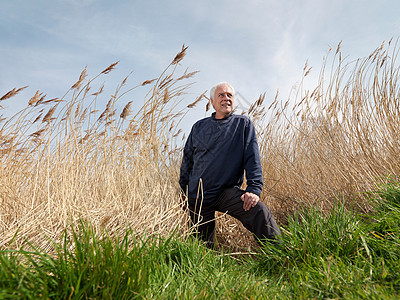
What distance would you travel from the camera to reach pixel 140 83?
3367mm

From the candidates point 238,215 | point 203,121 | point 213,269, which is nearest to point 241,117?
point 203,121

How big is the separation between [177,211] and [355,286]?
171cm

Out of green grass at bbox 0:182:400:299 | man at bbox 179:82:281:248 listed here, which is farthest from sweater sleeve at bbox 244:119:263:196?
green grass at bbox 0:182:400:299

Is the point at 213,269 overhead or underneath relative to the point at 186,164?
underneath

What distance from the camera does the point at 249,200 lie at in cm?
259

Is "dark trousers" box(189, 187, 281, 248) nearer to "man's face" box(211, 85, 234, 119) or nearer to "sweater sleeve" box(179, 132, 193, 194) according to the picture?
"sweater sleeve" box(179, 132, 193, 194)

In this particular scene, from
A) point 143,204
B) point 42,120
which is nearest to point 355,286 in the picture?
point 143,204

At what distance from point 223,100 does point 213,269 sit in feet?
5.22

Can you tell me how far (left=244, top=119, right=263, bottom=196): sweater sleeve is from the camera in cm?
270

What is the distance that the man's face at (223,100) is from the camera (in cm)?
303

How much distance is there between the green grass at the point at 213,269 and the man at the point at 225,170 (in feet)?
1.41

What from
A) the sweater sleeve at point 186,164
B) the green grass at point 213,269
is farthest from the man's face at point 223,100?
the green grass at point 213,269

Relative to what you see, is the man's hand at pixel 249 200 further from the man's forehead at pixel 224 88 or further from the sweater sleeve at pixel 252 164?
the man's forehead at pixel 224 88

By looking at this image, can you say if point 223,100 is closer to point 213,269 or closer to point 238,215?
Result: point 238,215
